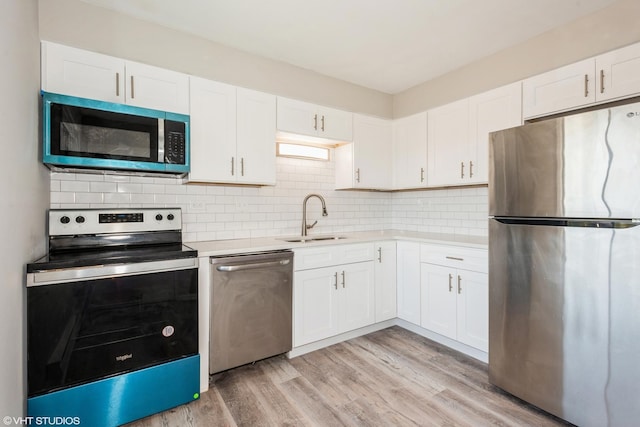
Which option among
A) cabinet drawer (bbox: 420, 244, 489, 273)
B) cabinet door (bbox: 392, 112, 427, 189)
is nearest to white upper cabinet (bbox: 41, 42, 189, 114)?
cabinet door (bbox: 392, 112, 427, 189)

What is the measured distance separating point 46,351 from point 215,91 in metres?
1.89

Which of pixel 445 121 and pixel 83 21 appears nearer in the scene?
pixel 83 21

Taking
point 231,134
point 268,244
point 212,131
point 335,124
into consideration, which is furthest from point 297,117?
point 268,244

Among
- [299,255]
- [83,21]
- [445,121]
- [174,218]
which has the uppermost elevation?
[83,21]

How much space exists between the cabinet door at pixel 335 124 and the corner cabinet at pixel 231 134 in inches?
20.3

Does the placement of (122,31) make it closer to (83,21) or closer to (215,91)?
(83,21)

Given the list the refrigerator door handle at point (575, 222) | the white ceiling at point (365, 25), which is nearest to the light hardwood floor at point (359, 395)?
the refrigerator door handle at point (575, 222)

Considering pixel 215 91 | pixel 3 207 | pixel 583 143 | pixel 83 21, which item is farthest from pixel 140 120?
pixel 583 143

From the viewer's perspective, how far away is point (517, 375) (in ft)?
6.06

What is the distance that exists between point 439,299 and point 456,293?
19 cm

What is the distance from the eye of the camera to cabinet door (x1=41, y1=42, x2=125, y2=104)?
1798mm

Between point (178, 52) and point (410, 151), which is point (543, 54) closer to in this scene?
point (410, 151)

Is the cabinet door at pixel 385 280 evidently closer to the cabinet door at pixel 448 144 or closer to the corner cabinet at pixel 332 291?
the corner cabinet at pixel 332 291

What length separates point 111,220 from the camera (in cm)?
193
